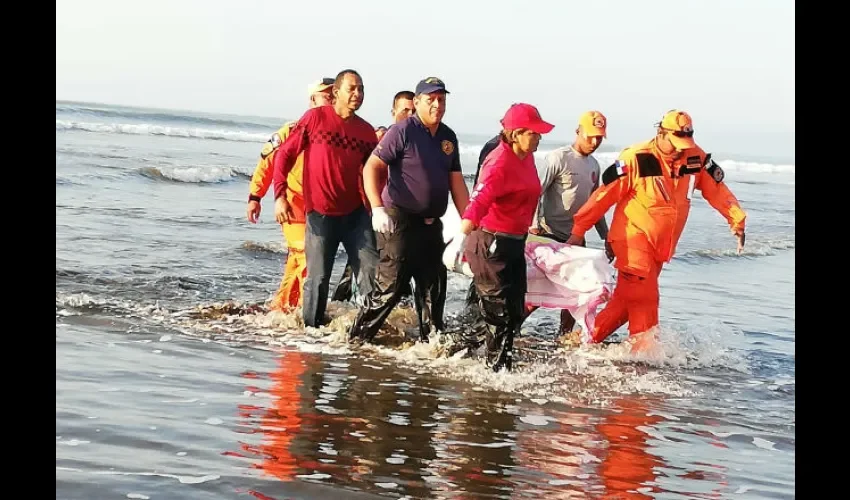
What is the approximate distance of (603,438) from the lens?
5.66 metres

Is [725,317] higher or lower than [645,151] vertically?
lower

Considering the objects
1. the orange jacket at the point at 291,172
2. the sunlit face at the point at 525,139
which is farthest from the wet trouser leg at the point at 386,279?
the sunlit face at the point at 525,139

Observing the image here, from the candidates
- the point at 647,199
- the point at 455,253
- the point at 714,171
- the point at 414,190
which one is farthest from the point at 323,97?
the point at 714,171

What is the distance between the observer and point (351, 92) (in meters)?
7.55

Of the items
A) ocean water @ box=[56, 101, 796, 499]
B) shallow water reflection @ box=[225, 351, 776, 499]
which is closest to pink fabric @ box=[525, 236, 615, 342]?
ocean water @ box=[56, 101, 796, 499]

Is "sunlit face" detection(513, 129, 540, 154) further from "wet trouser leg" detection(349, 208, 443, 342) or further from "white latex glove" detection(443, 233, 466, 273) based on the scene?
"wet trouser leg" detection(349, 208, 443, 342)

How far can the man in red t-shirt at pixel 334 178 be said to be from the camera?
25.1 ft

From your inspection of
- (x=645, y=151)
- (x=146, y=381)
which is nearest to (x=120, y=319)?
(x=146, y=381)

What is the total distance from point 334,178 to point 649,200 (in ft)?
7.48

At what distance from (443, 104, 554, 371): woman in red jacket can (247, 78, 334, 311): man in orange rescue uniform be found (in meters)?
1.83

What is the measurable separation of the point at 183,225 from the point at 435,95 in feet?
31.1

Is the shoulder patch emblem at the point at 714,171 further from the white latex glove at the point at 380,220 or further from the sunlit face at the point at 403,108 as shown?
the white latex glove at the point at 380,220

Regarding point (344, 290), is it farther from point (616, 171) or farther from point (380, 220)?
point (616, 171)
